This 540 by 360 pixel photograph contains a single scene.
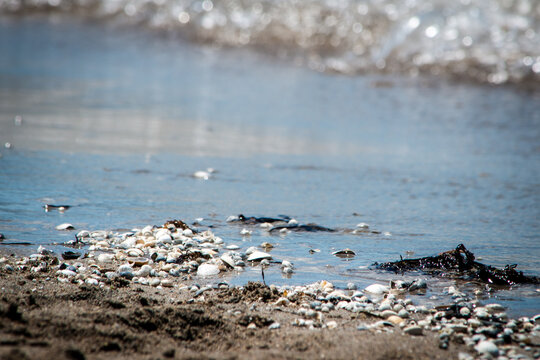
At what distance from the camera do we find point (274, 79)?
11164 millimetres

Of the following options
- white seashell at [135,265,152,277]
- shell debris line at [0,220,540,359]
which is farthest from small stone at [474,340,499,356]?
white seashell at [135,265,152,277]

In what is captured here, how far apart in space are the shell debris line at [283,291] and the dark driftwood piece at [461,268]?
22 centimetres

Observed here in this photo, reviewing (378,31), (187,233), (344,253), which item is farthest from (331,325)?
(378,31)

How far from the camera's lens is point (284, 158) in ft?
21.0

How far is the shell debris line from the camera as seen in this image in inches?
112

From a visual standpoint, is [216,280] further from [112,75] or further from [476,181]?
[112,75]

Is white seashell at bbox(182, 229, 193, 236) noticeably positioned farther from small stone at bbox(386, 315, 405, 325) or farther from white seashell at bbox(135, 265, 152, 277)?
small stone at bbox(386, 315, 405, 325)

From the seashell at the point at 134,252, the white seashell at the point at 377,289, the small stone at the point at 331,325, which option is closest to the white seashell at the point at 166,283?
the seashell at the point at 134,252

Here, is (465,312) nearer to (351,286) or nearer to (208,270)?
(351,286)

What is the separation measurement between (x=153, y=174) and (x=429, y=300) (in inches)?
118

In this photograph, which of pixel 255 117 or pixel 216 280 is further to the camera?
pixel 255 117

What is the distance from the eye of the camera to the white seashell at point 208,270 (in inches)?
138

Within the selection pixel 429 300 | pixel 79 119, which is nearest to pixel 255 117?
pixel 79 119

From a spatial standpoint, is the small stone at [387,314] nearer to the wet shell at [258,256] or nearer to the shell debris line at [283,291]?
the shell debris line at [283,291]
